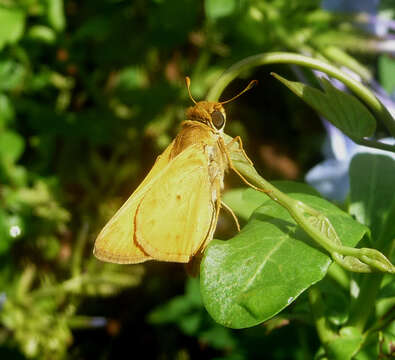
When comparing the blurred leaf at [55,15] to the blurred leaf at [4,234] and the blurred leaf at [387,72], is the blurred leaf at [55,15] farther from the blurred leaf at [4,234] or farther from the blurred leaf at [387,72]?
the blurred leaf at [387,72]

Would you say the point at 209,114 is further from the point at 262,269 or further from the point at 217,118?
the point at 262,269

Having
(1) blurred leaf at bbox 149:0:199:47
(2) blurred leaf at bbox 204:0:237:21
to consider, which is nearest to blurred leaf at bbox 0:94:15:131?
(1) blurred leaf at bbox 149:0:199:47

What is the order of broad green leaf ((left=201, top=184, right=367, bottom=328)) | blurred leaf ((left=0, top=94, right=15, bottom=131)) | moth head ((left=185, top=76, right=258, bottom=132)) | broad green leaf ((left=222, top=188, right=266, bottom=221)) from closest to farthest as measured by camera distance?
broad green leaf ((left=201, top=184, right=367, bottom=328)) → moth head ((left=185, top=76, right=258, bottom=132)) → broad green leaf ((left=222, top=188, right=266, bottom=221)) → blurred leaf ((left=0, top=94, right=15, bottom=131))

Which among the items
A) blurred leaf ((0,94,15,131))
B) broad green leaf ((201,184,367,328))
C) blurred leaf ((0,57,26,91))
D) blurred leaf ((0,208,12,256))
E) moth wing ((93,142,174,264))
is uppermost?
broad green leaf ((201,184,367,328))

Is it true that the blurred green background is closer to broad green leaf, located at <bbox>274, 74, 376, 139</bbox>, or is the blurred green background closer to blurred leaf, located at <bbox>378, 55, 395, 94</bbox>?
blurred leaf, located at <bbox>378, 55, 395, 94</bbox>

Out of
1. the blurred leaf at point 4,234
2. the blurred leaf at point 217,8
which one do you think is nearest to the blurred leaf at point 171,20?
→ the blurred leaf at point 217,8

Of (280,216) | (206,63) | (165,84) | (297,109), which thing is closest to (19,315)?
(165,84)
